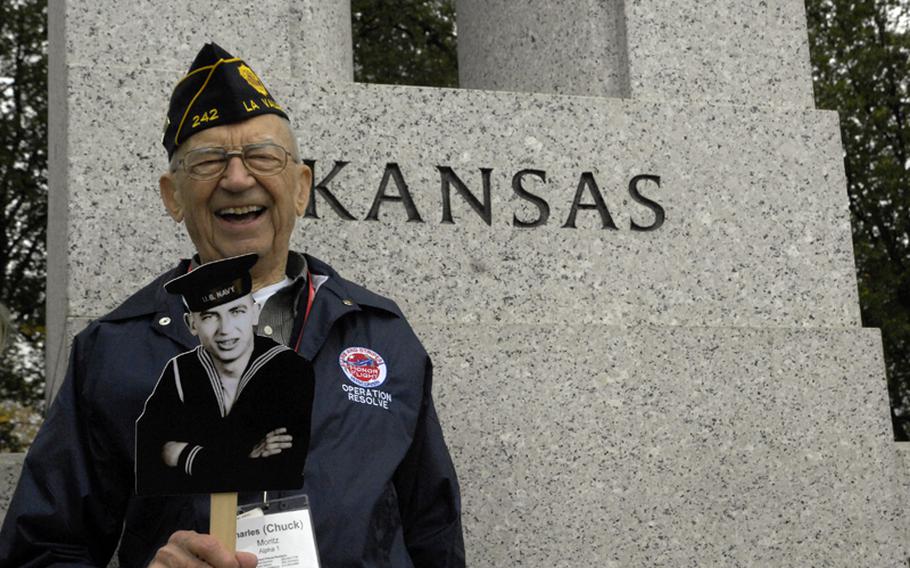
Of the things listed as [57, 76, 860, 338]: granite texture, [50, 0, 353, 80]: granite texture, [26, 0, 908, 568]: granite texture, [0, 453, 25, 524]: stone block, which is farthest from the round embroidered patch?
[50, 0, 353, 80]: granite texture

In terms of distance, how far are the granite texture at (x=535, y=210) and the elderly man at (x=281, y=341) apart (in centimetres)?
80

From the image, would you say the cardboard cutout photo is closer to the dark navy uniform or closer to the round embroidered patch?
the dark navy uniform

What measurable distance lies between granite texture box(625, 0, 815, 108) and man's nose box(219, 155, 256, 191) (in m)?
2.17

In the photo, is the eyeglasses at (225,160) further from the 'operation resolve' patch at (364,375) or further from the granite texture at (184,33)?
the granite texture at (184,33)

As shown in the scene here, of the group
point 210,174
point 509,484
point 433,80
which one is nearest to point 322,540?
point 210,174

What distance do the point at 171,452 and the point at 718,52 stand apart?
3.29 meters

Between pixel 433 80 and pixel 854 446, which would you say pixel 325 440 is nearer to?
pixel 854 446

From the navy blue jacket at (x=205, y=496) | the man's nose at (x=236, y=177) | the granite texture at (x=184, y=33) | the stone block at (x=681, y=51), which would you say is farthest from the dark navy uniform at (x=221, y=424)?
the stone block at (x=681, y=51)

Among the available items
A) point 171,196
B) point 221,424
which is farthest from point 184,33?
point 221,424

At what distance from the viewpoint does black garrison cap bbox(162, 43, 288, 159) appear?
10.3ft

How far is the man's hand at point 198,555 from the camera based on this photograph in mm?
2266

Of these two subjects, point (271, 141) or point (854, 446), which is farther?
point (854, 446)

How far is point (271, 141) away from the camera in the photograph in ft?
10.3

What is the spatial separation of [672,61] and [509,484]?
6.20 ft
